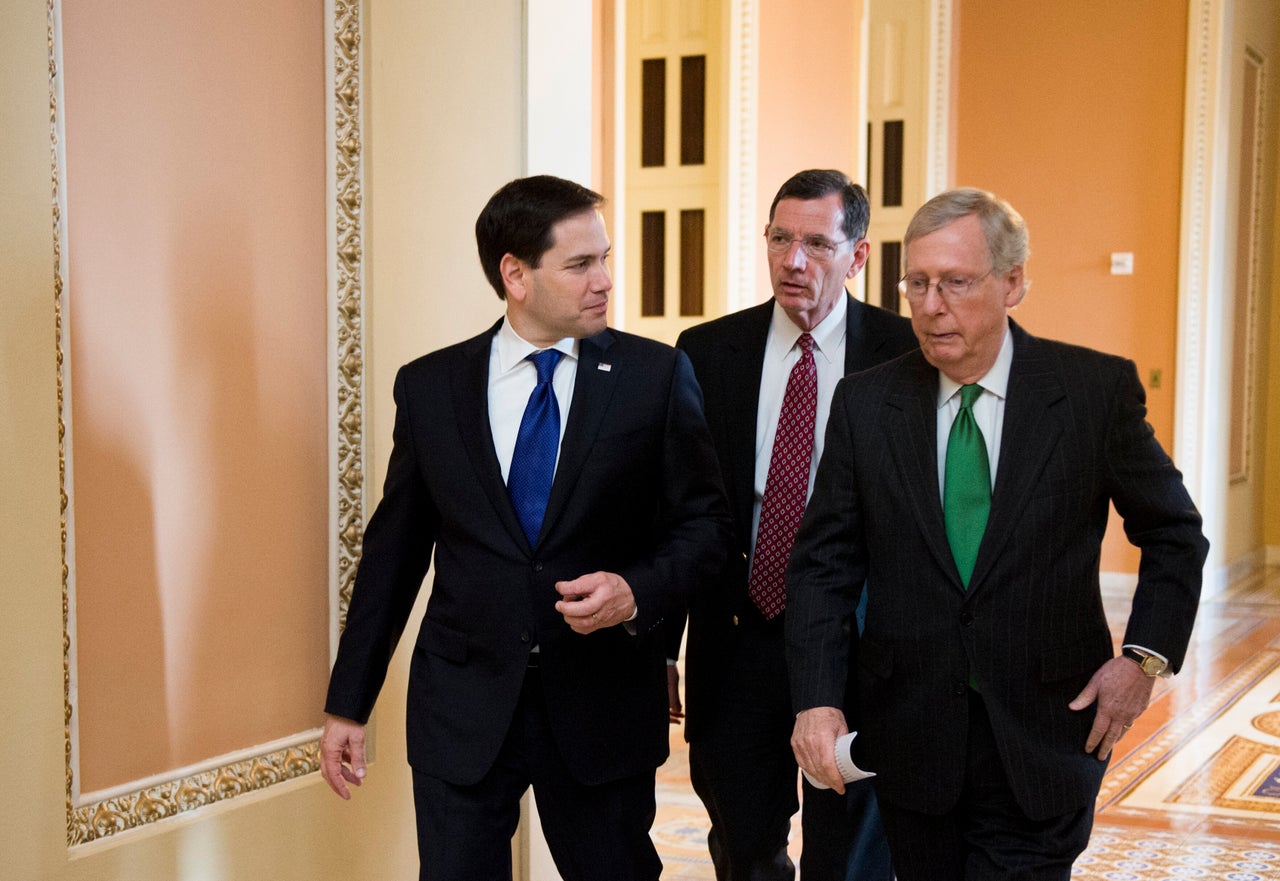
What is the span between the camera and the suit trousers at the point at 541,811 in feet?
7.85

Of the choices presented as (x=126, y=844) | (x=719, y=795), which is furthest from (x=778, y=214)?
(x=126, y=844)

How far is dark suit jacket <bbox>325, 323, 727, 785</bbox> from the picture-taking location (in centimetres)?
236

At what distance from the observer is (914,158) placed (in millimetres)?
8906

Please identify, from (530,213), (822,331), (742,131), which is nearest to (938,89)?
(742,131)

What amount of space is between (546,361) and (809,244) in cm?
73

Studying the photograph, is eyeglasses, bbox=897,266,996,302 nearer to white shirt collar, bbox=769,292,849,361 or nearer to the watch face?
the watch face

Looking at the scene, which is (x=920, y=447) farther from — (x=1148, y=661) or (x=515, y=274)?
(x=515, y=274)

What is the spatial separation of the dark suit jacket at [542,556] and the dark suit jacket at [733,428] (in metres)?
0.42

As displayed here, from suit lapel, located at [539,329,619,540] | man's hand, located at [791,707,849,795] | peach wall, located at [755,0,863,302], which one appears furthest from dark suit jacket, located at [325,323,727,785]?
peach wall, located at [755,0,863,302]

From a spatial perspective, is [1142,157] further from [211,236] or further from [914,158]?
[211,236]

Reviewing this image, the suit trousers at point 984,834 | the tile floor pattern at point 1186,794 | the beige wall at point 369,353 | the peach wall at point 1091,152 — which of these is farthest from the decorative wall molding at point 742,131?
the suit trousers at point 984,834

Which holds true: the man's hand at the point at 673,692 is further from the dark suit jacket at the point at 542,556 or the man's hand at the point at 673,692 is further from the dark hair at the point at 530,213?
the dark hair at the point at 530,213

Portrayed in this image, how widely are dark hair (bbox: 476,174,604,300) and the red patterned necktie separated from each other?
67cm

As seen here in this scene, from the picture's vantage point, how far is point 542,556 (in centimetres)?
236
